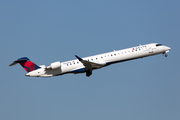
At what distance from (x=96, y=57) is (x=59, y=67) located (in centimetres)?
464

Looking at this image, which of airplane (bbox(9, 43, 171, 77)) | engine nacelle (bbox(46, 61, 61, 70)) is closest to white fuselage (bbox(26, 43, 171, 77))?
airplane (bbox(9, 43, 171, 77))

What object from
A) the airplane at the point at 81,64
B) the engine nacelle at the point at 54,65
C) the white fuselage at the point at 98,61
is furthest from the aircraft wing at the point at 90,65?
the engine nacelle at the point at 54,65

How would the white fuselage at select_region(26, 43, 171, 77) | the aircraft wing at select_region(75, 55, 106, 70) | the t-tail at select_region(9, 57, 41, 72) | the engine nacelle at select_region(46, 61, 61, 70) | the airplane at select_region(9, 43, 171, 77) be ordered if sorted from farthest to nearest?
the t-tail at select_region(9, 57, 41, 72), the white fuselage at select_region(26, 43, 171, 77), the airplane at select_region(9, 43, 171, 77), the engine nacelle at select_region(46, 61, 61, 70), the aircraft wing at select_region(75, 55, 106, 70)

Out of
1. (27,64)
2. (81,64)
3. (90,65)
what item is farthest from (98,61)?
(27,64)

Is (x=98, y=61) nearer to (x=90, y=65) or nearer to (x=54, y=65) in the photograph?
(x=90, y=65)

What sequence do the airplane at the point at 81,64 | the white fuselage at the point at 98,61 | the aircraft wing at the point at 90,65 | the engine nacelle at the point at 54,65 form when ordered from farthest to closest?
the white fuselage at the point at 98,61
the airplane at the point at 81,64
the engine nacelle at the point at 54,65
the aircraft wing at the point at 90,65

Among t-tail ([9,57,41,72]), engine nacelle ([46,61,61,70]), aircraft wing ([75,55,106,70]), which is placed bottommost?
aircraft wing ([75,55,106,70])

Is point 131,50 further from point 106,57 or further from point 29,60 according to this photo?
point 29,60

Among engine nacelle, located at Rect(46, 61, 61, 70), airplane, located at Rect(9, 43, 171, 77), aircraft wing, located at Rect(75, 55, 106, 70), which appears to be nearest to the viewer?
aircraft wing, located at Rect(75, 55, 106, 70)

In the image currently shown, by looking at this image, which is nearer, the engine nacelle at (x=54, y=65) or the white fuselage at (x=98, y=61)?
the engine nacelle at (x=54, y=65)

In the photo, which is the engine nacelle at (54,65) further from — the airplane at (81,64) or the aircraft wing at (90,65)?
the aircraft wing at (90,65)

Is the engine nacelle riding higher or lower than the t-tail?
lower

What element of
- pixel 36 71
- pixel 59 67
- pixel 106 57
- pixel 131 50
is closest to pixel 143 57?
pixel 131 50

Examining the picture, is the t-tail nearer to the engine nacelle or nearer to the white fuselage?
the white fuselage
